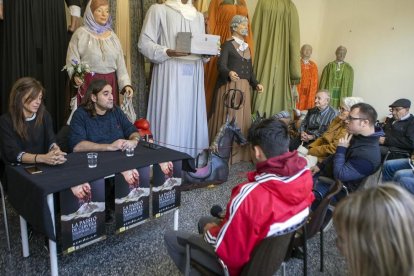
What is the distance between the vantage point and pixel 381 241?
709mm

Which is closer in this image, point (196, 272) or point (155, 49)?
point (196, 272)

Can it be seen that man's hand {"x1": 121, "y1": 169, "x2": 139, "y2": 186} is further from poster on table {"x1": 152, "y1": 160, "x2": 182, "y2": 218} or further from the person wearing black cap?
the person wearing black cap

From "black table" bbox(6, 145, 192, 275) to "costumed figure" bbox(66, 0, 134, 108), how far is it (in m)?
0.94

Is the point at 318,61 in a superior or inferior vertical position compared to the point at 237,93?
superior

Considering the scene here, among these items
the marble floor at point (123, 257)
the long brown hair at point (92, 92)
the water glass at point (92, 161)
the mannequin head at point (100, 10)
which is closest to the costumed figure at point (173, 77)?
the mannequin head at point (100, 10)

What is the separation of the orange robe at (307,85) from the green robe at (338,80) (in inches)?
9.2

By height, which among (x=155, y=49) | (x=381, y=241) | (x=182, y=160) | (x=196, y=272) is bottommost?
(x=196, y=272)

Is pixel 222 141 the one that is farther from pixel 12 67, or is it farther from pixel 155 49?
pixel 12 67

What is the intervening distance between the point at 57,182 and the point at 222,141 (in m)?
2.08

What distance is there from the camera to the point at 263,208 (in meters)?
1.20

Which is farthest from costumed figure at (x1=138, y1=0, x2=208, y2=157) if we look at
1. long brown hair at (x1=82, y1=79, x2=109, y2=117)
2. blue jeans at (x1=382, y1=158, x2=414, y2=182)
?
blue jeans at (x1=382, y1=158, x2=414, y2=182)

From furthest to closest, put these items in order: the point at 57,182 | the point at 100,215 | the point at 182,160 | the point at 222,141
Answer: the point at 222,141
the point at 182,160
the point at 100,215
the point at 57,182

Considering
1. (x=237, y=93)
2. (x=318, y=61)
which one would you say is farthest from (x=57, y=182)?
(x=318, y=61)

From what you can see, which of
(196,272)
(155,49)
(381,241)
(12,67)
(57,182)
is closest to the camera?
(381,241)
